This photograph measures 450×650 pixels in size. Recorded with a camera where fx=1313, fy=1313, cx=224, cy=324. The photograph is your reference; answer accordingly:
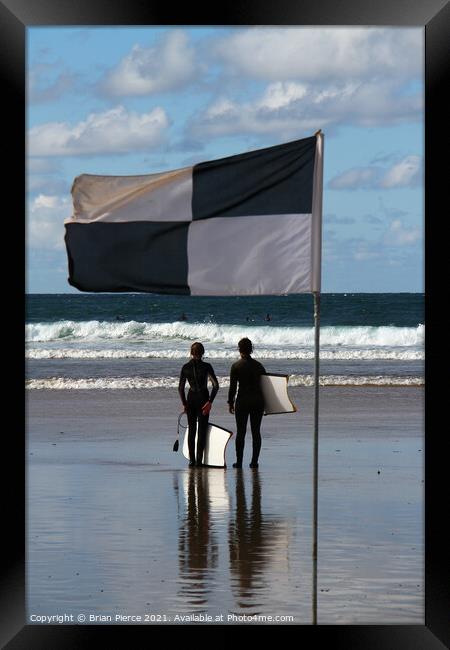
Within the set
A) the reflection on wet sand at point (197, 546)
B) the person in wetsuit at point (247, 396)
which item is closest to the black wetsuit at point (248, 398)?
the person in wetsuit at point (247, 396)

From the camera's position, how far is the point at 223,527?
11.6 metres

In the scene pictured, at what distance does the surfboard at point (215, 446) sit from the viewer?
1608 centimetres

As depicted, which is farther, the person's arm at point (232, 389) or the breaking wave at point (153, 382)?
the breaking wave at point (153, 382)

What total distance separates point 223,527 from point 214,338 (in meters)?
48.6

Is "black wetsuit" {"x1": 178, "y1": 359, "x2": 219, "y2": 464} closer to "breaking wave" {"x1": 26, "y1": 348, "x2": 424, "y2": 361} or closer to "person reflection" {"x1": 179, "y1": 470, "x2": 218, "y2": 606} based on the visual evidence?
"person reflection" {"x1": 179, "y1": 470, "x2": 218, "y2": 606}

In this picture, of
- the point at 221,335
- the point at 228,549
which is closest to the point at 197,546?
the point at 228,549

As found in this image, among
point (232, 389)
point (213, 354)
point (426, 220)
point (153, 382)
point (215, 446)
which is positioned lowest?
point (215, 446)

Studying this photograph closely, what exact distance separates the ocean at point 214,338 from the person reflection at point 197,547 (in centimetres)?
775

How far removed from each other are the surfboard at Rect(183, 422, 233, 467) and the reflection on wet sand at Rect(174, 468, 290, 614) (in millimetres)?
1468

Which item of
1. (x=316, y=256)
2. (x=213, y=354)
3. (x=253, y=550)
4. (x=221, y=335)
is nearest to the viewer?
(x=316, y=256)

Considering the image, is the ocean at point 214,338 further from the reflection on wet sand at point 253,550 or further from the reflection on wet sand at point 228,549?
the reflection on wet sand at point 253,550

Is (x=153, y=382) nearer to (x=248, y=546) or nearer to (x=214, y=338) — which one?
(x=248, y=546)

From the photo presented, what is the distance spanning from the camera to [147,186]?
845 cm

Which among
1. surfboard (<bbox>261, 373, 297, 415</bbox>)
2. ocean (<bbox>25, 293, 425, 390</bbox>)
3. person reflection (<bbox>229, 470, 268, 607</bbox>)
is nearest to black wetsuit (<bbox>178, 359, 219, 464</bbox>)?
surfboard (<bbox>261, 373, 297, 415</bbox>)
